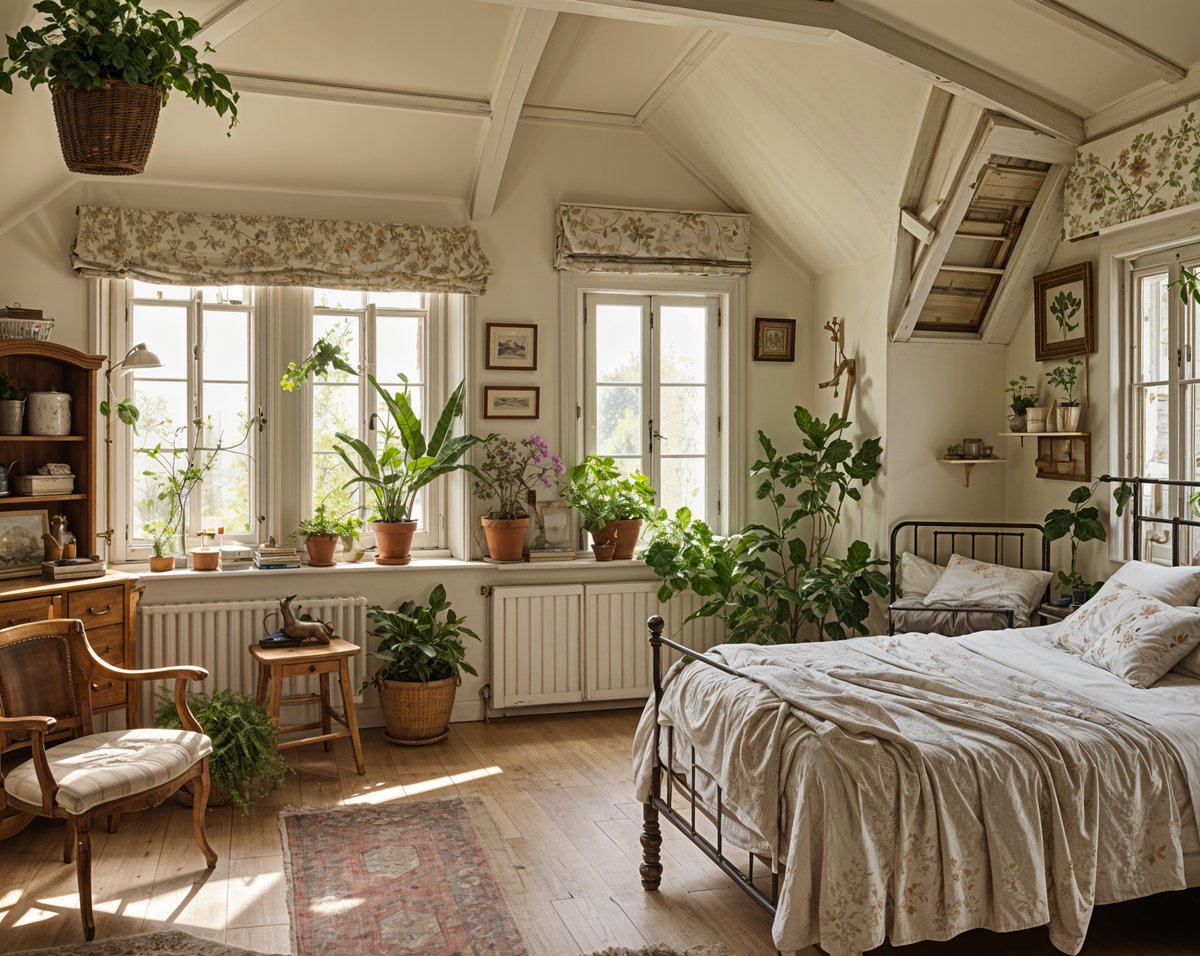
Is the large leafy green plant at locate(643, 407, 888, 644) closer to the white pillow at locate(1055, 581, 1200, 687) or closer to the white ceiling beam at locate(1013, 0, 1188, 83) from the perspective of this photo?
the white pillow at locate(1055, 581, 1200, 687)

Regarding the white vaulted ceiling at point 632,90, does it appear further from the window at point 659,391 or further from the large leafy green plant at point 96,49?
the window at point 659,391

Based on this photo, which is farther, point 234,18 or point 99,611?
point 99,611

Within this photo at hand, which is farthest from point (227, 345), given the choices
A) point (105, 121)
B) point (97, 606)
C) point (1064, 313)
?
point (1064, 313)

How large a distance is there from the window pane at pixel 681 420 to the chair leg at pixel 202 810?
3101 mm

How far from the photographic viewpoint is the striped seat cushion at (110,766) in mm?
3211

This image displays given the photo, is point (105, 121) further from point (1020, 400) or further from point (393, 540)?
point (1020, 400)

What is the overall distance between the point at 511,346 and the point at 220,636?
208 cm

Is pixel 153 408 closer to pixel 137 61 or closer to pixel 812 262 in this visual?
A: pixel 137 61

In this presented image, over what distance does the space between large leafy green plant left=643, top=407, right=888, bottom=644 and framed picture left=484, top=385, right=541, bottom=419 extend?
3.05 ft

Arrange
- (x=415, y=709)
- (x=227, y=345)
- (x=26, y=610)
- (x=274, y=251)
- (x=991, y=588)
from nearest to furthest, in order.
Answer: (x=26, y=610) → (x=991, y=588) → (x=415, y=709) → (x=274, y=251) → (x=227, y=345)

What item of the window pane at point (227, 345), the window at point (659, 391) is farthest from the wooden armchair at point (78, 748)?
the window at point (659, 391)

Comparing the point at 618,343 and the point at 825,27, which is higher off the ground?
the point at 825,27

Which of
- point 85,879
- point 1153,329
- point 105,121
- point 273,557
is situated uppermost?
point 105,121

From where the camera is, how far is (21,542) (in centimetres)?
444
